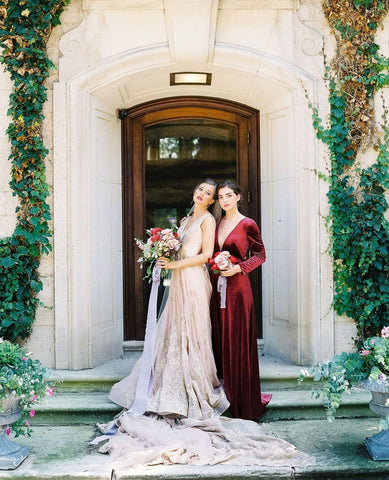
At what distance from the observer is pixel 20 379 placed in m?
3.64

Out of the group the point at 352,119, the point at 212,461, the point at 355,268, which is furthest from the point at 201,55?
the point at 212,461

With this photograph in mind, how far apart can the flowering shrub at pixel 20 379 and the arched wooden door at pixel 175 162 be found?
2296mm

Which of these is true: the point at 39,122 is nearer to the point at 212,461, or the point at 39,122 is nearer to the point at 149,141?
the point at 149,141

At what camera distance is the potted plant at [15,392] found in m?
3.61

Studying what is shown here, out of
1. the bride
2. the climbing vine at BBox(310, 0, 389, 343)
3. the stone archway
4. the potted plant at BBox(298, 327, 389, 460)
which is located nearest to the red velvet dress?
the bride

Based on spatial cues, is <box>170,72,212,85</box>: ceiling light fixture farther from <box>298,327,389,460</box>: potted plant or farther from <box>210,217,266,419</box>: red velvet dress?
<box>298,327,389,460</box>: potted plant

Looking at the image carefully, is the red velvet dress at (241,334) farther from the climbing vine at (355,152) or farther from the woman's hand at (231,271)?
the climbing vine at (355,152)

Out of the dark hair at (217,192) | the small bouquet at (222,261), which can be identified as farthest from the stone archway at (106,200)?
the small bouquet at (222,261)

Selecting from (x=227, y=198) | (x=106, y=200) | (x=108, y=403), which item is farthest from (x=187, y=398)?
(x=106, y=200)

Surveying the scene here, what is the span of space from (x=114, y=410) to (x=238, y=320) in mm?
1300

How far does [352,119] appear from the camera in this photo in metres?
5.31

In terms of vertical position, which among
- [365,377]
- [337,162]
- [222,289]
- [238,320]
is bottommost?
[365,377]

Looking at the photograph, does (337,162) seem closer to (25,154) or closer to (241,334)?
(241,334)

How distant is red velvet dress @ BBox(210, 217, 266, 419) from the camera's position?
178 inches
